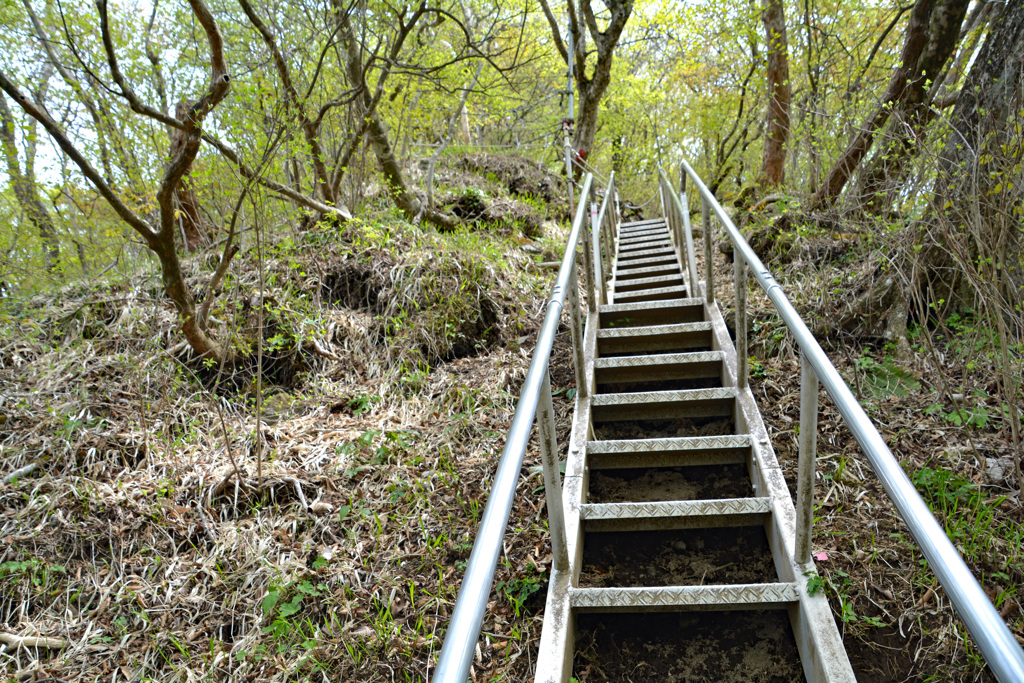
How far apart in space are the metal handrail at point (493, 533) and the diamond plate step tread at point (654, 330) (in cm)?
172

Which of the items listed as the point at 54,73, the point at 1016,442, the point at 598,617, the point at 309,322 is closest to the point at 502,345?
the point at 309,322

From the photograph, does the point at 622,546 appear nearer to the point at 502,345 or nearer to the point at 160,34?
the point at 502,345

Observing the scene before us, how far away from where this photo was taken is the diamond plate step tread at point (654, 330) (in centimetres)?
345

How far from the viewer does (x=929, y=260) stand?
3.08 m

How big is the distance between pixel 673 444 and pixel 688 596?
2.61 ft

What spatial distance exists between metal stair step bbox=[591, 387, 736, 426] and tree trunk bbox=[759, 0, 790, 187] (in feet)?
19.2

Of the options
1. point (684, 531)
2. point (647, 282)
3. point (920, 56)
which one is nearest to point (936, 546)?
point (684, 531)

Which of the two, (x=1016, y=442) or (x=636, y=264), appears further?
(x=636, y=264)

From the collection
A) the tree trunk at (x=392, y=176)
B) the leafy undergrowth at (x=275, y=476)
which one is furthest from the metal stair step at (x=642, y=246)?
the leafy undergrowth at (x=275, y=476)

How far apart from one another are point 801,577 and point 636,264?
428 centimetres

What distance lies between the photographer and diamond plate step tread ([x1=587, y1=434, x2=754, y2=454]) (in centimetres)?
240

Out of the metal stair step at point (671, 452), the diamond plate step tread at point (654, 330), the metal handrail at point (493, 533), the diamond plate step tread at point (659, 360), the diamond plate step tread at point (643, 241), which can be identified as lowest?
the metal stair step at point (671, 452)

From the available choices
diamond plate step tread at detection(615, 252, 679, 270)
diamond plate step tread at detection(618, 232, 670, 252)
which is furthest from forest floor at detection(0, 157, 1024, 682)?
diamond plate step tread at detection(618, 232, 670, 252)

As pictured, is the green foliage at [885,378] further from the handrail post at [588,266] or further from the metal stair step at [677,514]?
the handrail post at [588,266]
